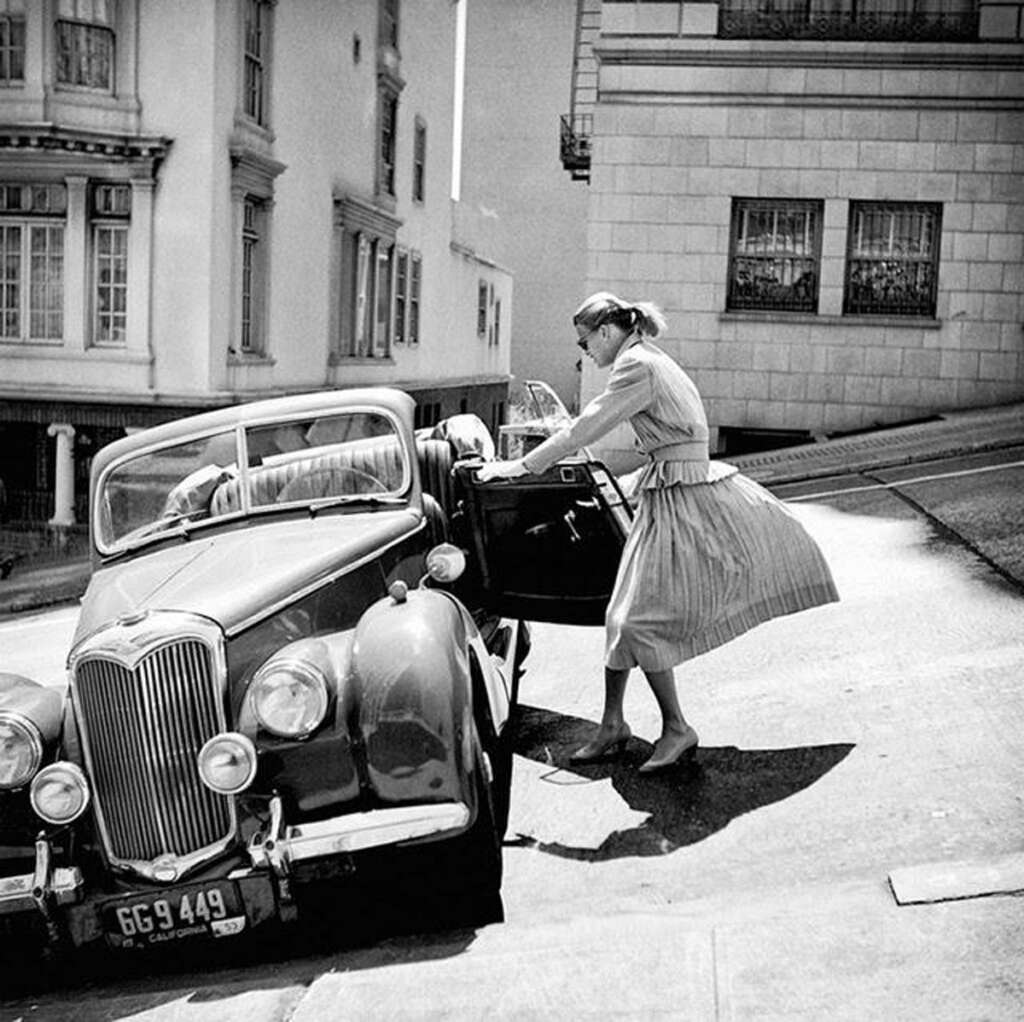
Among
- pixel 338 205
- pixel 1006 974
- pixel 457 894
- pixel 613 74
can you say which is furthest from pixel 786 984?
A: pixel 338 205

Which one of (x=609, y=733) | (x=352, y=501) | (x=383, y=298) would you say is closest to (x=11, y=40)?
(x=383, y=298)


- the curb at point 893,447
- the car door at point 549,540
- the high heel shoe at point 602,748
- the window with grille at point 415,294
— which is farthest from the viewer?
the window with grille at point 415,294

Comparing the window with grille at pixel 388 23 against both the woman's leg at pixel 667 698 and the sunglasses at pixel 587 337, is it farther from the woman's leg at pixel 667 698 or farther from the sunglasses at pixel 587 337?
the woman's leg at pixel 667 698

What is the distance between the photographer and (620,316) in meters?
5.96

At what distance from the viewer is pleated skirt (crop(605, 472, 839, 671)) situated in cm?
570

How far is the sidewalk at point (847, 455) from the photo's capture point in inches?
551

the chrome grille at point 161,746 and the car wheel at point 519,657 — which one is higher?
the chrome grille at point 161,746

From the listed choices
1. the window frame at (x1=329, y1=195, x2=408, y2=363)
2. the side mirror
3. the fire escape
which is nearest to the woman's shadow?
the side mirror

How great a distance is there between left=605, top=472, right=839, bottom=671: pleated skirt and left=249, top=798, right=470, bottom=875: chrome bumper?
4.85 feet

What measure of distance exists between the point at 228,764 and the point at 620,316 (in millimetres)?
2576

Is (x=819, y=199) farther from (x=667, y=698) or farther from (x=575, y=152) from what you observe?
(x=667, y=698)

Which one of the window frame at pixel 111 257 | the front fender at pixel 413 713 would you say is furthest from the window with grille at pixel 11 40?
the front fender at pixel 413 713

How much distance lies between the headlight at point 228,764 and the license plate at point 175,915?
322mm

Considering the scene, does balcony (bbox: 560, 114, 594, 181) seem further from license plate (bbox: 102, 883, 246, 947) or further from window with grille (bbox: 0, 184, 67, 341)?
license plate (bbox: 102, 883, 246, 947)
